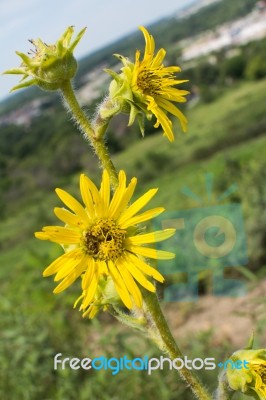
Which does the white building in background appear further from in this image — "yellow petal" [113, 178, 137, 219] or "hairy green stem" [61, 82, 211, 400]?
"yellow petal" [113, 178, 137, 219]

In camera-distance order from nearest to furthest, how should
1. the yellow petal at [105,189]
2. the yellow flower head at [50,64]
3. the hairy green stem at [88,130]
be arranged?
the yellow petal at [105,189], the yellow flower head at [50,64], the hairy green stem at [88,130]

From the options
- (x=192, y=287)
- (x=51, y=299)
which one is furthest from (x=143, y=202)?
(x=192, y=287)

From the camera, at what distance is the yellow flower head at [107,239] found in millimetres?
1727

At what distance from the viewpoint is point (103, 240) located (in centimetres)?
181

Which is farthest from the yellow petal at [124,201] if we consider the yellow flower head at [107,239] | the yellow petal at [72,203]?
the yellow petal at [72,203]

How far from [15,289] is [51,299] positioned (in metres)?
1.58

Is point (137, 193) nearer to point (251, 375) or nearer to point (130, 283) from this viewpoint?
point (251, 375)

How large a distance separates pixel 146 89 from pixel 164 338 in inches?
36.4

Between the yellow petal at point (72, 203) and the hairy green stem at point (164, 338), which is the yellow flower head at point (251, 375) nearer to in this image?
the hairy green stem at point (164, 338)

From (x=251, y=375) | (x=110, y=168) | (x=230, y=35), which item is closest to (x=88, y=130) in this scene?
(x=110, y=168)

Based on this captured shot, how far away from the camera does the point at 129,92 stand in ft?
6.56

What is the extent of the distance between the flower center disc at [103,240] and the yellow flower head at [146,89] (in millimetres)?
372

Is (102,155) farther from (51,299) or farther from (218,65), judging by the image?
(218,65)

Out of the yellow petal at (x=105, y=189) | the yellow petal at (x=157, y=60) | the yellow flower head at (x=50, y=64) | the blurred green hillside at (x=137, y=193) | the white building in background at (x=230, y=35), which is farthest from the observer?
the white building in background at (x=230, y=35)
